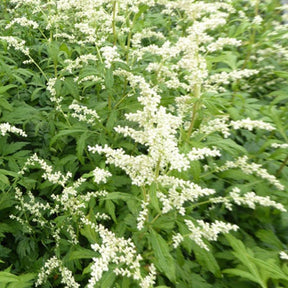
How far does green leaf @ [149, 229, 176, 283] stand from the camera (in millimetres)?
2004

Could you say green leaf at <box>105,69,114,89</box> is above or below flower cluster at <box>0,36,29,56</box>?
below

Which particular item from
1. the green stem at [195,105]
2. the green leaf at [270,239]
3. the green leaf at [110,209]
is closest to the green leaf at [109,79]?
the green stem at [195,105]

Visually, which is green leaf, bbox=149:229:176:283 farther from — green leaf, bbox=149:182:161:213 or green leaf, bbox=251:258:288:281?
green leaf, bbox=251:258:288:281

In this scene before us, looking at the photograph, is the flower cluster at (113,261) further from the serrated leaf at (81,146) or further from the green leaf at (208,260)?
the serrated leaf at (81,146)

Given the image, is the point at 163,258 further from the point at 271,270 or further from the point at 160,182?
the point at 271,270

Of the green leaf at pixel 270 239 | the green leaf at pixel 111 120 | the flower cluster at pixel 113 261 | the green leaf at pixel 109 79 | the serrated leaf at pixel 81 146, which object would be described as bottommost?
the green leaf at pixel 270 239

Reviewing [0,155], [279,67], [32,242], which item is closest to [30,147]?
[0,155]

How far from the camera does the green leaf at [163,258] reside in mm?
2004

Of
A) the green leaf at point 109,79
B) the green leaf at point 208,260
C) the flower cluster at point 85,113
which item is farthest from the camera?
the flower cluster at point 85,113

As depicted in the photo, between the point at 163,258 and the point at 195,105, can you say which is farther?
the point at 195,105

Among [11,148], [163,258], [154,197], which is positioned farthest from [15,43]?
[163,258]

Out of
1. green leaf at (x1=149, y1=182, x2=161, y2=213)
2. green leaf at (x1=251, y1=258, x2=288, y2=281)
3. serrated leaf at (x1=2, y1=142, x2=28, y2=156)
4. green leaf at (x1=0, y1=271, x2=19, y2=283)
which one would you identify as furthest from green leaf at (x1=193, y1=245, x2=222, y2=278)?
serrated leaf at (x1=2, y1=142, x2=28, y2=156)

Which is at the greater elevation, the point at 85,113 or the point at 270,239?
the point at 85,113

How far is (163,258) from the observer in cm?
203
